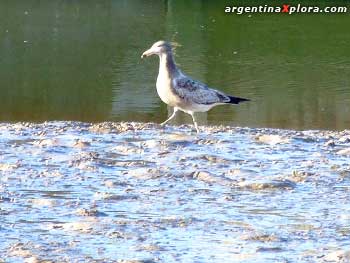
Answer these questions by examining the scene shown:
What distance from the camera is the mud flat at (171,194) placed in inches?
275

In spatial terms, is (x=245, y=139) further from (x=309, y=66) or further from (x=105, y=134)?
(x=309, y=66)

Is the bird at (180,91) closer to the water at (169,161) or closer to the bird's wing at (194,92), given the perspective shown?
the bird's wing at (194,92)

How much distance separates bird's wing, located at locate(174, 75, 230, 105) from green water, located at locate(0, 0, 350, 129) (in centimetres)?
247

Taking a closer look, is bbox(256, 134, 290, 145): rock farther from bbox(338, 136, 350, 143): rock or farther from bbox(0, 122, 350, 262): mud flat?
bbox(338, 136, 350, 143): rock

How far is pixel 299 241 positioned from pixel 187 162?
3.00 metres

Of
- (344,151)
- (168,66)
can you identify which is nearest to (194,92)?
(168,66)

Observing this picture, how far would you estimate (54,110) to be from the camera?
15891mm

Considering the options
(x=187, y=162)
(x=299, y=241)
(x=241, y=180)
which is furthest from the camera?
(x=187, y=162)

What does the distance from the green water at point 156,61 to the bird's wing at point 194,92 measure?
2467 millimetres

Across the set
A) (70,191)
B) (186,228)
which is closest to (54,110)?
(70,191)

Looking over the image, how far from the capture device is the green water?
15898 mm

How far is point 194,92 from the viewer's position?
12.0 metres

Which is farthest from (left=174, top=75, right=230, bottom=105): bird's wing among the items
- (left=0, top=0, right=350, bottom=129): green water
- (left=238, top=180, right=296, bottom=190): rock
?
(left=238, top=180, right=296, bottom=190): rock

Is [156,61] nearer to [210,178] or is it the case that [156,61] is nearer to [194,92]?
[194,92]
